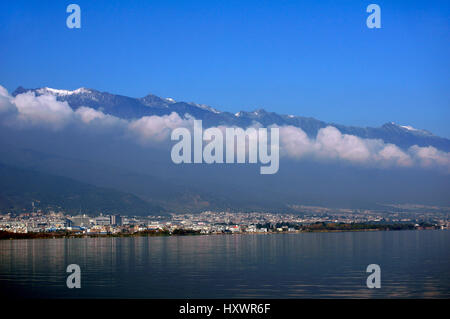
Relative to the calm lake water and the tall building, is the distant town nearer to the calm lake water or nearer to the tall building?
the tall building

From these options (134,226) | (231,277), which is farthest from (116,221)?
(231,277)

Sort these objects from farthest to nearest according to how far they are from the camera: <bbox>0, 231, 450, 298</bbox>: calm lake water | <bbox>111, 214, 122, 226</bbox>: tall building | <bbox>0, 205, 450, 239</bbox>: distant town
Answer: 1. <bbox>111, 214, 122, 226</bbox>: tall building
2. <bbox>0, 205, 450, 239</bbox>: distant town
3. <bbox>0, 231, 450, 298</bbox>: calm lake water

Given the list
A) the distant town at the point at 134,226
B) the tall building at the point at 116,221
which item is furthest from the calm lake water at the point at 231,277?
the tall building at the point at 116,221

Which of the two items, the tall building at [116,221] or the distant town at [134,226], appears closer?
the distant town at [134,226]

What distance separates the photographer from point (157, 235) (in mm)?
111812

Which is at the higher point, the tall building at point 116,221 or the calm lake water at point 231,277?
the calm lake water at point 231,277

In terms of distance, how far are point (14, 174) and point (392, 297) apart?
6604 inches

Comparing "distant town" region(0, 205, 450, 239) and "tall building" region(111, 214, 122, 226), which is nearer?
"distant town" region(0, 205, 450, 239)

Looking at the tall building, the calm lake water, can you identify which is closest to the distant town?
the tall building

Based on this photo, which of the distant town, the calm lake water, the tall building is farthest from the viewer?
the tall building

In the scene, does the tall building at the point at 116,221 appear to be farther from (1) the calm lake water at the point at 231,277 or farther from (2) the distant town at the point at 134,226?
(1) the calm lake water at the point at 231,277

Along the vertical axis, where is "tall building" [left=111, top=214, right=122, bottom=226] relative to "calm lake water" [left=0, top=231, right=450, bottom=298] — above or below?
below

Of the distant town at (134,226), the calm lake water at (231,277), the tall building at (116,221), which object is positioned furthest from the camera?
the tall building at (116,221)

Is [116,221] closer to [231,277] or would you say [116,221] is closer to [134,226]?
[134,226]
